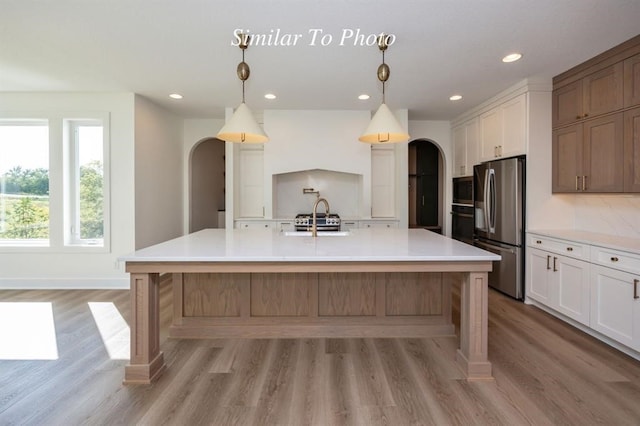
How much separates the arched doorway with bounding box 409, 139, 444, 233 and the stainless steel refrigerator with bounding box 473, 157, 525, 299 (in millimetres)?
2642

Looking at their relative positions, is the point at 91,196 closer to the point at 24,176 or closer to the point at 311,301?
the point at 24,176

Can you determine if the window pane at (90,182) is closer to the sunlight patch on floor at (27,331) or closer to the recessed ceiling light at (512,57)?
the sunlight patch on floor at (27,331)

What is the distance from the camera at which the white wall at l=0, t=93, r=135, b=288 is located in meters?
4.09

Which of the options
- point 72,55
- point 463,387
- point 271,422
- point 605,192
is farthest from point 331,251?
point 72,55

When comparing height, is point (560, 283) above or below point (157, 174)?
below

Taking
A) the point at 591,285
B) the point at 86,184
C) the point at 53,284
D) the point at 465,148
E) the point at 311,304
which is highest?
the point at 465,148

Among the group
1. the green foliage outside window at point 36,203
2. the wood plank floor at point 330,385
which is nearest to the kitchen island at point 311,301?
the wood plank floor at point 330,385

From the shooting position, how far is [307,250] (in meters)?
2.10

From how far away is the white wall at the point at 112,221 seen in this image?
4094 mm

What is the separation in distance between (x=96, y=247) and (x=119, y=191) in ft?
2.57

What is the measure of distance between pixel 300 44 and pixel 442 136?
3595 mm

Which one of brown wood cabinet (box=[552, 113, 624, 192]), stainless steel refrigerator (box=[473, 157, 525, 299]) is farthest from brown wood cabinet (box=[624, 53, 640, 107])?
stainless steel refrigerator (box=[473, 157, 525, 299])

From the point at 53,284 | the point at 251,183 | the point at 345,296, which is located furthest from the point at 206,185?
the point at 345,296

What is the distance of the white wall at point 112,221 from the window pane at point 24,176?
205mm
